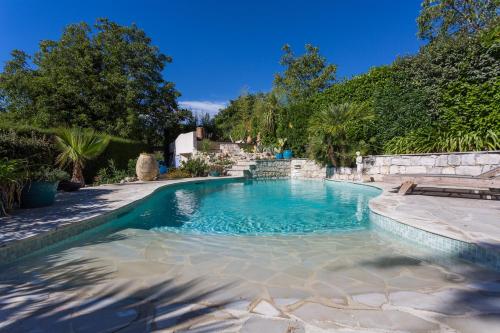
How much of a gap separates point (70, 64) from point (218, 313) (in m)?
21.8

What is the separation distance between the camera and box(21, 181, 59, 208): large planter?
5516 mm

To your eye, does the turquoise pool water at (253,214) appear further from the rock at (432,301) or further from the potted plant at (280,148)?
the potted plant at (280,148)

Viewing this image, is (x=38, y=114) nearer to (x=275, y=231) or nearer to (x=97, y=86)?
(x=97, y=86)

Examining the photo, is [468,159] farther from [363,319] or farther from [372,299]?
[363,319]

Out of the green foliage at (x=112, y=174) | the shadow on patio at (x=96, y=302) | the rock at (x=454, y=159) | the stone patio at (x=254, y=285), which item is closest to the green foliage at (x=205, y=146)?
the green foliage at (x=112, y=174)

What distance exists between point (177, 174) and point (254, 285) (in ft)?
40.4

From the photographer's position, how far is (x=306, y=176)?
14.7m

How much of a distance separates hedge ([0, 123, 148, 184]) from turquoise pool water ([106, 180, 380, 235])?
159 inches

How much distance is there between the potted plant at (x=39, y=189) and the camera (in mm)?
5520

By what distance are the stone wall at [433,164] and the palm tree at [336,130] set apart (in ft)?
3.48

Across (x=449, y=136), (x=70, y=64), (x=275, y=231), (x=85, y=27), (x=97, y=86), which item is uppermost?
(x=85, y=27)

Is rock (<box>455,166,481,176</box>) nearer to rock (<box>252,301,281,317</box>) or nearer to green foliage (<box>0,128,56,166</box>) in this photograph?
rock (<box>252,301,281,317</box>)

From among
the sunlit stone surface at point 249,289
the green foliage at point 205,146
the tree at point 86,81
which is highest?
the tree at point 86,81

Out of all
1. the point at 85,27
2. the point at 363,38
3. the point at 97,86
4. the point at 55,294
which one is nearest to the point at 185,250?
the point at 55,294
